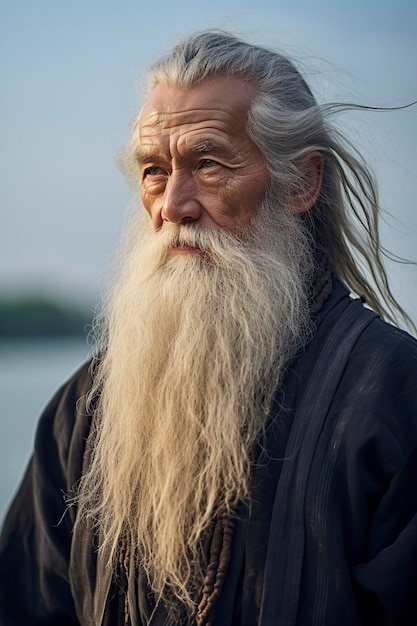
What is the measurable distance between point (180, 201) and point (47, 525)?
1.05 metres

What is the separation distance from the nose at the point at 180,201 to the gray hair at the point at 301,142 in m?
0.24

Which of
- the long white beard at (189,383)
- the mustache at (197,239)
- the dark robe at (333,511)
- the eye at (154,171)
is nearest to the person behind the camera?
the dark robe at (333,511)

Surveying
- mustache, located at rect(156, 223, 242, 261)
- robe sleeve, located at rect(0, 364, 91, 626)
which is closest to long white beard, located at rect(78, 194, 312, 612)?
mustache, located at rect(156, 223, 242, 261)

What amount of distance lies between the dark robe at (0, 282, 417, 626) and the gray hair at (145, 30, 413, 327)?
13.5 inches

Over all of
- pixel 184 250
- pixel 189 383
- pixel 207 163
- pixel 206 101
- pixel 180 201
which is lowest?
pixel 189 383

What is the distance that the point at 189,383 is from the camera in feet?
8.09

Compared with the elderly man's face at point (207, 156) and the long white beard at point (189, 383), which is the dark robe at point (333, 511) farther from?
the elderly man's face at point (207, 156)

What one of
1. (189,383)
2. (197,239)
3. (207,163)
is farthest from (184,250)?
(189,383)

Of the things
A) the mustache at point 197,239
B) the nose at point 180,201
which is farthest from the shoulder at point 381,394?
the nose at point 180,201

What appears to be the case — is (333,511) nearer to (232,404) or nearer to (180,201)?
(232,404)

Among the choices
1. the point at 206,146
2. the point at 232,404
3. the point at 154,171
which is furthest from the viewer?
the point at 154,171

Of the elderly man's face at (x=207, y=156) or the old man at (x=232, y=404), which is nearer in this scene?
the old man at (x=232, y=404)

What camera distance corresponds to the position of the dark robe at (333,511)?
2158 millimetres

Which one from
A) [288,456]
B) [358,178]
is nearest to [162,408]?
[288,456]
